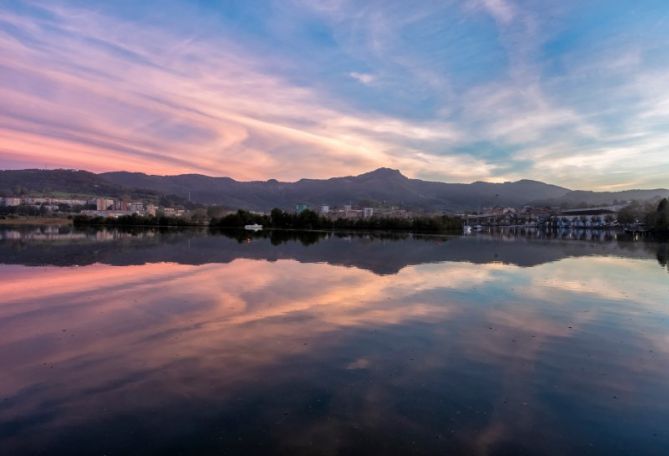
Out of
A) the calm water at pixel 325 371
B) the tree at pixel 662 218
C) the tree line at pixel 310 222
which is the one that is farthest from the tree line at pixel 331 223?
the calm water at pixel 325 371

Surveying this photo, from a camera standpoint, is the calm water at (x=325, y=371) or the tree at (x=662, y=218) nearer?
the calm water at (x=325, y=371)

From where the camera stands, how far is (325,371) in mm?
10562

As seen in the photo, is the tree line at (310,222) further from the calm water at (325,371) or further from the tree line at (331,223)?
the calm water at (325,371)

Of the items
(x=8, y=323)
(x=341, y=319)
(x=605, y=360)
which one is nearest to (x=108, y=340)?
(x=8, y=323)

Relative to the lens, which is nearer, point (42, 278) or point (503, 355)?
point (503, 355)

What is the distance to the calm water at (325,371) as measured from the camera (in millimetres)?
7523

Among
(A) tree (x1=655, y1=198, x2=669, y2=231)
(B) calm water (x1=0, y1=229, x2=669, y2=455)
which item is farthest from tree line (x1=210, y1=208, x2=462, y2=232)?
(B) calm water (x1=0, y1=229, x2=669, y2=455)

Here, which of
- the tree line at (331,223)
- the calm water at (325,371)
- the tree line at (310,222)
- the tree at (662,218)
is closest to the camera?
the calm water at (325,371)

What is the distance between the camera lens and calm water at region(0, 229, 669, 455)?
296 inches

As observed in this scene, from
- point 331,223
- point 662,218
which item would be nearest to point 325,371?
point 331,223

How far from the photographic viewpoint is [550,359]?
39.6ft

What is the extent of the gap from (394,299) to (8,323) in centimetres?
1480

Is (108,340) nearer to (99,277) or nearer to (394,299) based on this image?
(394,299)

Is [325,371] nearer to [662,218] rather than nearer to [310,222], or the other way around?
[310,222]
